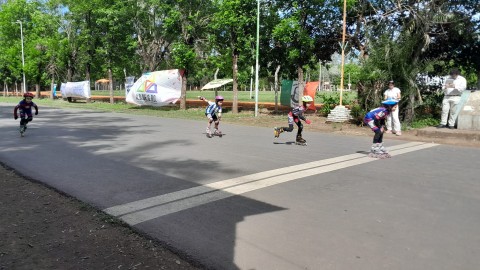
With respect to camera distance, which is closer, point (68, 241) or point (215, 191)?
point (68, 241)

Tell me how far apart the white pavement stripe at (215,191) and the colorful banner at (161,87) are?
58.6ft

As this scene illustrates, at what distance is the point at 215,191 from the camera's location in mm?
5926

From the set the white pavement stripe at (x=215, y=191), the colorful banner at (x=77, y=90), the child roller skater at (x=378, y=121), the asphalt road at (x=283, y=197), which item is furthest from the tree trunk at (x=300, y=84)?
the colorful banner at (x=77, y=90)

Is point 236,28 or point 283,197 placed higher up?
point 236,28

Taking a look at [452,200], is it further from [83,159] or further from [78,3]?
[78,3]

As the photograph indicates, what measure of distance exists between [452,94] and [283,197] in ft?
33.1

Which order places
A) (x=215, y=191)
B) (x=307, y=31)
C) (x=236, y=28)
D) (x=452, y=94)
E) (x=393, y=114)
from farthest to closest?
1. (x=236, y=28)
2. (x=307, y=31)
3. (x=393, y=114)
4. (x=452, y=94)
5. (x=215, y=191)

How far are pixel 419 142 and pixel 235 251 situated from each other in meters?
9.74

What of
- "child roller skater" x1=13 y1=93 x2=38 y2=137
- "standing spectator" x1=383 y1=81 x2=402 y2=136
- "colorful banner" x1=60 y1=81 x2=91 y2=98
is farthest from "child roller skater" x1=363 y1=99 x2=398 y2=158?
"colorful banner" x1=60 y1=81 x2=91 y2=98

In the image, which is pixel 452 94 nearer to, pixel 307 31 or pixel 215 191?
pixel 307 31

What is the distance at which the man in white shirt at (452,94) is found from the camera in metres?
13.0

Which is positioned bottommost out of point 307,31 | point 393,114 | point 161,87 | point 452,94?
point 393,114

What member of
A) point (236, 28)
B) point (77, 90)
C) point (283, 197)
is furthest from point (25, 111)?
point (77, 90)

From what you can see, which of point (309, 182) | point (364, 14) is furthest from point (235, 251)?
point (364, 14)
